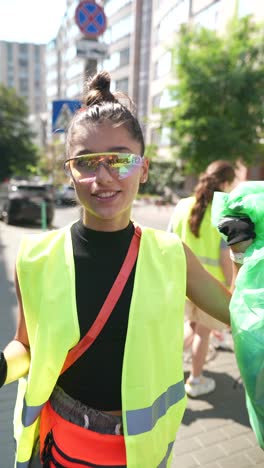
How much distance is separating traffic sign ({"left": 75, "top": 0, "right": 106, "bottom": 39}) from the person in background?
3.11m

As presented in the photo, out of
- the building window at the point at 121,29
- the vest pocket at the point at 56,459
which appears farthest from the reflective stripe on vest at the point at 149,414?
the building window at the point at 121,29

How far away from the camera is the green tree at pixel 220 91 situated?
558 inches

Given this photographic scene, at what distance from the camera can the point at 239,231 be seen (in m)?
1.36

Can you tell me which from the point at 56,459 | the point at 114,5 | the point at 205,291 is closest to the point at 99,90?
the point at 205,291

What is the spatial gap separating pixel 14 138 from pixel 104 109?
98.1ft

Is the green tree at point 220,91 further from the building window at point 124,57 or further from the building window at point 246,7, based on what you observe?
the building window at point 124,57

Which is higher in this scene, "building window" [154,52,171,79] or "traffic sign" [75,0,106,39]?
"building window" [154,52,171,79]

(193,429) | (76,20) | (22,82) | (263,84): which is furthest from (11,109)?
(22,82)

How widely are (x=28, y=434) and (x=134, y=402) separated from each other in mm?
361

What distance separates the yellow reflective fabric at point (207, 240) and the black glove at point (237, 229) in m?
1.79

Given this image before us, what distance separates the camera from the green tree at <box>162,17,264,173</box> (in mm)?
A: 14180

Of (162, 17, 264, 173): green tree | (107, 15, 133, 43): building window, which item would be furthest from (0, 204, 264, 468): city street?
(107, 15, 133, 43): building window

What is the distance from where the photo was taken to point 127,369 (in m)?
1.22

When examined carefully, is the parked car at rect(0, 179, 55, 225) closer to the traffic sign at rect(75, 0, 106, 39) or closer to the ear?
the traffic sign at rect(75, 0, 106, 39)
